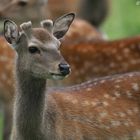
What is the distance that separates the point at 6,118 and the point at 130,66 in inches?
57.8

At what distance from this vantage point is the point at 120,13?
1767 centimetres

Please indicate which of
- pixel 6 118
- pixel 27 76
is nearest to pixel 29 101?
pixel 27 76

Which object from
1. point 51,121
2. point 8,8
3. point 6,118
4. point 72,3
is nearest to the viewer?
point 51,121

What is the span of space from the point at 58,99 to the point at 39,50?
0.76 m

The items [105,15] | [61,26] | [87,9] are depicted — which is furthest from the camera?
[87,9]

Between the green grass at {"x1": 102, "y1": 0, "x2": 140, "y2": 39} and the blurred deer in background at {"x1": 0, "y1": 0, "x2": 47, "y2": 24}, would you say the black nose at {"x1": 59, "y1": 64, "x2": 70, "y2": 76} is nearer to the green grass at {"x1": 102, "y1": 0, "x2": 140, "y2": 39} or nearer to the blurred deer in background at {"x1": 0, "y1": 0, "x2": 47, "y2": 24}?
the blurred deer in background at {"x1": 0, "y1": 0, "x2": 47, "y2": 24}

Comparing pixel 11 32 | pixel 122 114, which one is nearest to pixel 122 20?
pixel 122 114

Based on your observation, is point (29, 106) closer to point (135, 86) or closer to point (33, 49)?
point (33, 49)

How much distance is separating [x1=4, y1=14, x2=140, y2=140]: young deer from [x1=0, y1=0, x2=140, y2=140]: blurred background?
1.80 meters

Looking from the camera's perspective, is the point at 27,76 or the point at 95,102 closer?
the point at 27,76

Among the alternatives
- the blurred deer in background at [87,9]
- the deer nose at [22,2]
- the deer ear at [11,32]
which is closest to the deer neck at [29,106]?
the deer ear at [11,32]

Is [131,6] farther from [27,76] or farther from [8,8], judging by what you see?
[27,76]

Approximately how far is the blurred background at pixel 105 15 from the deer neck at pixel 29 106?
257 cm

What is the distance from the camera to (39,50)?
7.11 meters
